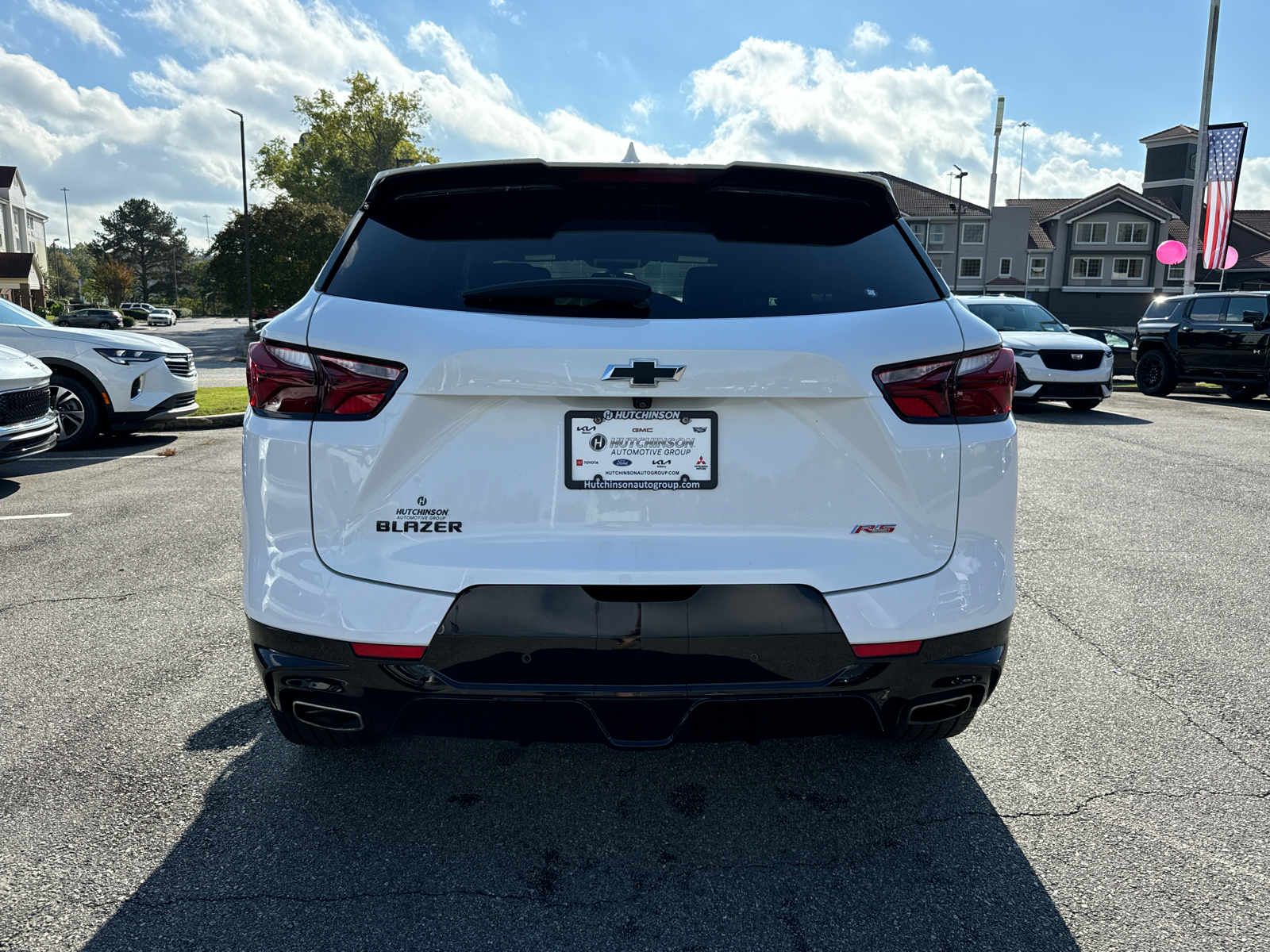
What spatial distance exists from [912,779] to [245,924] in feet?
6.34

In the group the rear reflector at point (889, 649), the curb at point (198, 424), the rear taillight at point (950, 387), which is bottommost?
the curb at point (198, 424)

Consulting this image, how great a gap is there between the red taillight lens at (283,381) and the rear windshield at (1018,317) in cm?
1449

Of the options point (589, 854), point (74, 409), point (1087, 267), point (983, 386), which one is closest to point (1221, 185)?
→ point (74, 409)

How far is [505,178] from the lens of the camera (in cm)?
252

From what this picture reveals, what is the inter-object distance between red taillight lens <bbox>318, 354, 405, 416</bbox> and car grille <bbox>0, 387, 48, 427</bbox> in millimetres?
6455

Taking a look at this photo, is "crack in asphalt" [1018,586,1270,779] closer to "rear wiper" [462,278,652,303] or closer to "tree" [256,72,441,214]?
"rear wiper" [462,278,652,303]

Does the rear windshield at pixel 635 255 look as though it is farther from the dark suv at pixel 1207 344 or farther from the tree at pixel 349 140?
the tree at pixel 349 140

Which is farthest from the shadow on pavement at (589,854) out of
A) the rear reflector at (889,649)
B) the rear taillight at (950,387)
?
the rear taillight at (950,387)

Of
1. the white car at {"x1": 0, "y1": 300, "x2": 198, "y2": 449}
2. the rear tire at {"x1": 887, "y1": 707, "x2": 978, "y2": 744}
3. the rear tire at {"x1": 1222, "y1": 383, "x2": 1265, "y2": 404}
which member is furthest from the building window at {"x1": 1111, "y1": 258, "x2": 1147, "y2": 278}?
the rear tire at {"x1": 887, "y1": 707, "x2": 978, "y2": 744}

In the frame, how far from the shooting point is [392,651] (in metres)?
2.23

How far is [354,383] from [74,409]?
9234 mm

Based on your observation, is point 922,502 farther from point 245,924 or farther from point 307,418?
point 245,924

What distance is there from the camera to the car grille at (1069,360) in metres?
14.0

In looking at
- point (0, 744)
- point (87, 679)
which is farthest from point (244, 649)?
point (0, 744)
